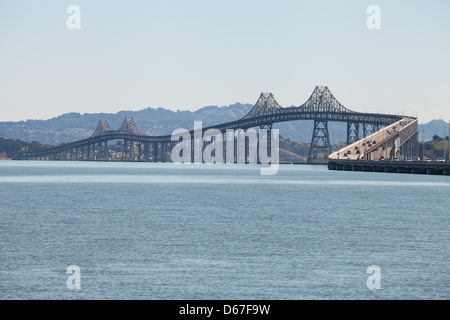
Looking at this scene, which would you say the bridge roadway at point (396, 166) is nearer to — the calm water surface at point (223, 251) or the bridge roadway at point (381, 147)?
the bridge roadway at point (381, 147)

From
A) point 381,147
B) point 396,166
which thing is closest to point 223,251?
point 396,166

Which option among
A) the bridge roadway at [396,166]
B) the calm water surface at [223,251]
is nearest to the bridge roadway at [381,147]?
the bridge roadway at [396,166]

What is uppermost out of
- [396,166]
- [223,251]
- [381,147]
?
[381,147]

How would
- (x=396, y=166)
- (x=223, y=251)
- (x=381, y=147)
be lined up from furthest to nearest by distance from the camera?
(x=381, y=147) < (x=396, y=166) < (x=223, y=251)

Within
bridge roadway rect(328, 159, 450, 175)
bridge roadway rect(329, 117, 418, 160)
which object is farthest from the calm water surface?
bridge roadway rect(329, 117, 418, 160)

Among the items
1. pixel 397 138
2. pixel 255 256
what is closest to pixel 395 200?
pixel 255 256

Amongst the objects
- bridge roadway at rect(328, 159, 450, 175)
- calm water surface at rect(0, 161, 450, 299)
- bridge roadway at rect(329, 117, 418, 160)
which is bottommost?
calm water surface at rect(0, 161, 450, 299)

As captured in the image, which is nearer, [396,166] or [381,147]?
[396,166]

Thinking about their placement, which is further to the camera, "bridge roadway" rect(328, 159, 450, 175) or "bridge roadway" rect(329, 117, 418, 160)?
"bridge roadway" rect(329, 117, 418, 160)

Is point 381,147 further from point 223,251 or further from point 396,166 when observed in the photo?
point 223,251

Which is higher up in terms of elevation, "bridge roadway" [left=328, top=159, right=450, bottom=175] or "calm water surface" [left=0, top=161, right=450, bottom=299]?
"bridge roadway" [left=328, top=159, right=450, bottom=175]

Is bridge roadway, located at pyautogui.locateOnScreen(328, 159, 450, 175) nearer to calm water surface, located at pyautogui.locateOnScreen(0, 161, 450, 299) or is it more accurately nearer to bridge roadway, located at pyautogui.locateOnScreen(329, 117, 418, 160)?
bridge roadway, located at pyautogui.locateOnScreen(329, 117, 418, 160)

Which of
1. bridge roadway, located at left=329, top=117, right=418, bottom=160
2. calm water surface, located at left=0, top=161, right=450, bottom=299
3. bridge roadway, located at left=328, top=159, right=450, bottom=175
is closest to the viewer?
calm water surface, located at left=0, top=161, right=450, bottom=299

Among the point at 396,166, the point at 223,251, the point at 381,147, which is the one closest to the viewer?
the point at 223,251
